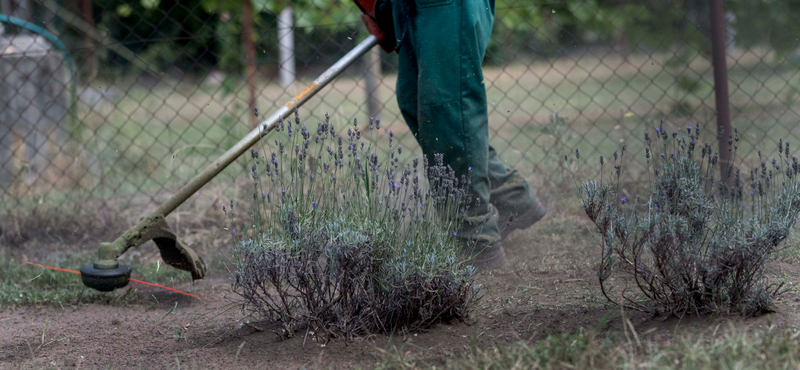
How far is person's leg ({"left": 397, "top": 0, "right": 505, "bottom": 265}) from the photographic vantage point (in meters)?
2.30

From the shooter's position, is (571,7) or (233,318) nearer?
(233,318)

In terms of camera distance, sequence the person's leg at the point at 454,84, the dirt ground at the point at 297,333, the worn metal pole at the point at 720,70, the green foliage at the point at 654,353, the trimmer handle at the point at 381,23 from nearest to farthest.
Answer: the green foliage at the point at 654,353 → the dirt ground at the point at 297,333 → the person's leg at the point at 454,84 → the trimmer handle at the point at 381,23 → the worn metal pole at the point at 720,70

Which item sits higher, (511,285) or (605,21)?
(605,21)

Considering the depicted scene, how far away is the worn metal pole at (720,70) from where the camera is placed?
121 inches

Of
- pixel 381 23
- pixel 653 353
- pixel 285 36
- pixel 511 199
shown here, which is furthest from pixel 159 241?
pixel 285 36

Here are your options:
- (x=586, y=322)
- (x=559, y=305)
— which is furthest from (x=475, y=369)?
(x=559, y=305)

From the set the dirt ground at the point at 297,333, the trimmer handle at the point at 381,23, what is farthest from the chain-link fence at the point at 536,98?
the dirt ground at the point at 297,333

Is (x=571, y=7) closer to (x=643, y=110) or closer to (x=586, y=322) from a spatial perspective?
(x=643, y=110)

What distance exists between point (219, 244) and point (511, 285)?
66.4 inches

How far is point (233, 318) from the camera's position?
2.23 metres

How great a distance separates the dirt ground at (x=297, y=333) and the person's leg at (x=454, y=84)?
30 centimetres

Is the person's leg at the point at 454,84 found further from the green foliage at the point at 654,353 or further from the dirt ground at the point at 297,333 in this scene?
the green foliage at the point at 654,353

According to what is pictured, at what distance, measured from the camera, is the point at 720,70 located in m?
3.13

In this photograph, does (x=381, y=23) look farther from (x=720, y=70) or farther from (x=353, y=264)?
(x=720, y=70)
